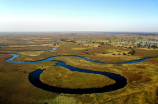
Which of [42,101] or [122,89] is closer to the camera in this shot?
[42,101]

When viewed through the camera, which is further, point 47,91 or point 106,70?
point 106,70

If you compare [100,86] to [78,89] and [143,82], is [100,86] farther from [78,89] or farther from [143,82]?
[143,82]

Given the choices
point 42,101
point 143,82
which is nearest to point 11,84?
point 42,101

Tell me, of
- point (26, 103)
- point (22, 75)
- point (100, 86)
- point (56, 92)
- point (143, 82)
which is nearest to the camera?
point (26, 103)

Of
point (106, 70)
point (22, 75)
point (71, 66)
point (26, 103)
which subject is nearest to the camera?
point (26, 103)

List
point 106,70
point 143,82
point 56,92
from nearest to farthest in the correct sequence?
point 56,92, point 143,82, point 106,70

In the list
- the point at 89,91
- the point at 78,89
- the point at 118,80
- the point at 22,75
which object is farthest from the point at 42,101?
the point at 118,80

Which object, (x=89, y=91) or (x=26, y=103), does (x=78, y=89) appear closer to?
(x=89, y=91)

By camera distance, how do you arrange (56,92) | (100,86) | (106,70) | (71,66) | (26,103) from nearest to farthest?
(26,103) → (56,92) → (100,86) → (106,70) → (71,66)

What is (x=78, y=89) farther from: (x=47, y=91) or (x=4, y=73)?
(x=4, y=73)
